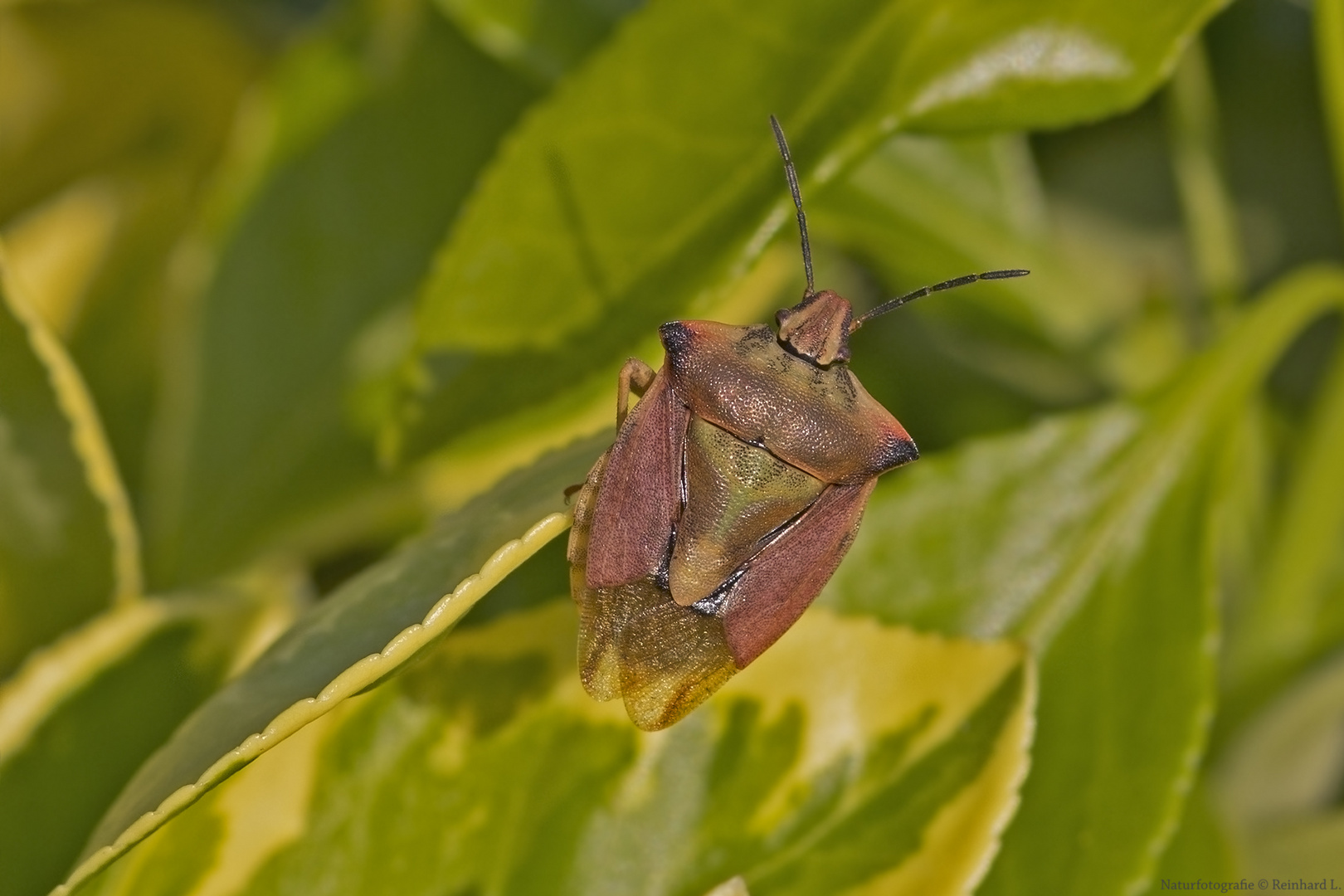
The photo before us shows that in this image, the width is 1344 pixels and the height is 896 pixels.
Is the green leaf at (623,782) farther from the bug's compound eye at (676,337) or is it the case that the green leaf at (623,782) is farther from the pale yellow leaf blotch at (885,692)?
the bug's compound eye at (676,337)

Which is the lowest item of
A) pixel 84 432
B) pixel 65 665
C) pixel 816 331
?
pixel 816 331

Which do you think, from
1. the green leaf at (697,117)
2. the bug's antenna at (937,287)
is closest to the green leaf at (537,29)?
the green leaf at (697,117)

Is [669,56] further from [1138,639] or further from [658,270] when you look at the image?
[1138,639]

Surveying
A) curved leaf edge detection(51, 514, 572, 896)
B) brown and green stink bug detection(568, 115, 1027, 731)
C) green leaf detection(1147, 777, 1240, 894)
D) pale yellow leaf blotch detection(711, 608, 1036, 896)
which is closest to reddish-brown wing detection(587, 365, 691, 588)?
brown and green stink bug detection(568, 115, 1027, 731)

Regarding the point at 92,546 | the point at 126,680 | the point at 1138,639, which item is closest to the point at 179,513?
the point at 92,546

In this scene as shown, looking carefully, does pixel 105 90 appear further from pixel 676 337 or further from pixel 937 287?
pixel 937 287

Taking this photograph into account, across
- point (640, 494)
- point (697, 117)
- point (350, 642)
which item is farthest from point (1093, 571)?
point (350, 642)

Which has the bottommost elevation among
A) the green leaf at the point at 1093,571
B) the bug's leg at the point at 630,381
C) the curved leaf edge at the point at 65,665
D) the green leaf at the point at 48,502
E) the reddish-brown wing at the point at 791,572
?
the green leaf at the point at 1093,571
